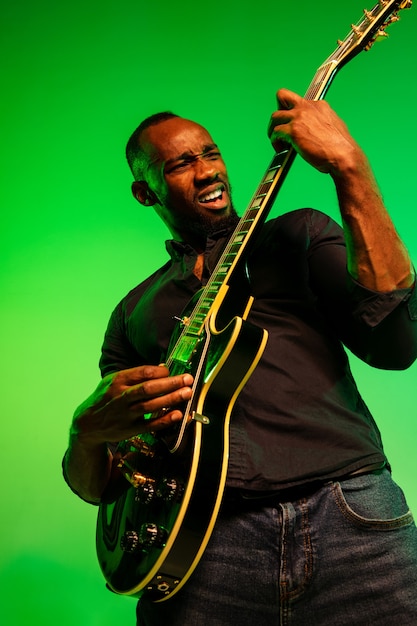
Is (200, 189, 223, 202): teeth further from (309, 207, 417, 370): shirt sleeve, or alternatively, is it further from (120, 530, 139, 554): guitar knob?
(120, 530, 139, 554): guitar knob

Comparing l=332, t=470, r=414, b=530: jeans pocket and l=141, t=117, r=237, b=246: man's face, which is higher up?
l=141, t=117, r=237, b=246: man's face

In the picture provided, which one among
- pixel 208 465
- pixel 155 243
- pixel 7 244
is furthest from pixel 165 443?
pixel 7 244

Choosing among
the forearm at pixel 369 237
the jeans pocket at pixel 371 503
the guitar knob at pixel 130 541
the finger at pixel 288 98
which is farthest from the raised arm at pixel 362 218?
the guitar knob at pixel 130 541

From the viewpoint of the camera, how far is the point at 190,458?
972 mm

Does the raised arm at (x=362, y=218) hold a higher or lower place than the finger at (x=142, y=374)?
higher

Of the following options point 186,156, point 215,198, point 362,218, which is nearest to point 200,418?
point 362,218

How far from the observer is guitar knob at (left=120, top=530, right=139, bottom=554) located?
0.98m

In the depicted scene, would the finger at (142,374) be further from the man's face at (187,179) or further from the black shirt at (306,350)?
the man's face at (187,179)

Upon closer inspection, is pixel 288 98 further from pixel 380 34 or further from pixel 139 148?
pixel 139 148

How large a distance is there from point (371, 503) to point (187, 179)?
921 millimetres

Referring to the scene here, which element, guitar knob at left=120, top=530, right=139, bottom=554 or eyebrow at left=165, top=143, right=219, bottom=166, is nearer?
guitar knob at left=120, top=530, right=139, bottom=554

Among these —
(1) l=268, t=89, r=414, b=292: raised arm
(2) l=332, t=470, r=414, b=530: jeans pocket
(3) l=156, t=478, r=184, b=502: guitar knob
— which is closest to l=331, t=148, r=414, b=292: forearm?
(1) l=268, t=89, r=414, b=292: raised arm

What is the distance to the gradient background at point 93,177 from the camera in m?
1.98

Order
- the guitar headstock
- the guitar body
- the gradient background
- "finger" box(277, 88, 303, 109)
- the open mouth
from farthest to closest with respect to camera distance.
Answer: the gradient background → the open mouth → the guitar headstock → "finger" box(277, 88, 303, 109) → the guitar body
